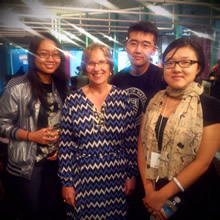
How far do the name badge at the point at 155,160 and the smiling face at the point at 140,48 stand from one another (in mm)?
779

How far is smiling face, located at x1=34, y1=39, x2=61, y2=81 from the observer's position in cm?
148

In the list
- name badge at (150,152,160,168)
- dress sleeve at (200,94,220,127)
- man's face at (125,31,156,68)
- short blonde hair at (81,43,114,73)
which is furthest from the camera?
man's face at (125,31,156,68)

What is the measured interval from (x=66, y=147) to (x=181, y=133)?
0.78 meters

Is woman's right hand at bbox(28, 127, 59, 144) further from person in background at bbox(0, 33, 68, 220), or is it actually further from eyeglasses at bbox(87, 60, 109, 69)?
eyeglasses at bbox(87, 60, 109, 69)

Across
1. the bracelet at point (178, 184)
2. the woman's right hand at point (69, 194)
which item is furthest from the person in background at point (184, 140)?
the woman's right hand at point (69, 194)

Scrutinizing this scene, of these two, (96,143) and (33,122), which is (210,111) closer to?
(96,143)

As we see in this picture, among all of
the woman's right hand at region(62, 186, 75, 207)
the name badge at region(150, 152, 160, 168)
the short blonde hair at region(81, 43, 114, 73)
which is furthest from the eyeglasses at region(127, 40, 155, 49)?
the woman's right hand at region(62, 186, 75, 207)

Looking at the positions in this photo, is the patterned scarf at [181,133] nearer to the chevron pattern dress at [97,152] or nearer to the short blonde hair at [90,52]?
the chevron pattern dress at [97,152]

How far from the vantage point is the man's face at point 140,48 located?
1.65 metres


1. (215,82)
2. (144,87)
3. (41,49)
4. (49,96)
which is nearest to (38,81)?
(49,96)

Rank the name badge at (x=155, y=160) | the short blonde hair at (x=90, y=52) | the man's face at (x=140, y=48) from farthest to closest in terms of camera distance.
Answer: the man's face at (x=140, y=48), the short blonde hair at (x=90, y=52), the name badge at (x=155, y=160)

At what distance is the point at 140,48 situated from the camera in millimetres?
1646

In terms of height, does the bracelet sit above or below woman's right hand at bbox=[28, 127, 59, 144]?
below

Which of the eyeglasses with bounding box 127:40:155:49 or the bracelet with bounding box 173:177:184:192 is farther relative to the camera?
the eyeglasses with bounding box 127:40:155:49
